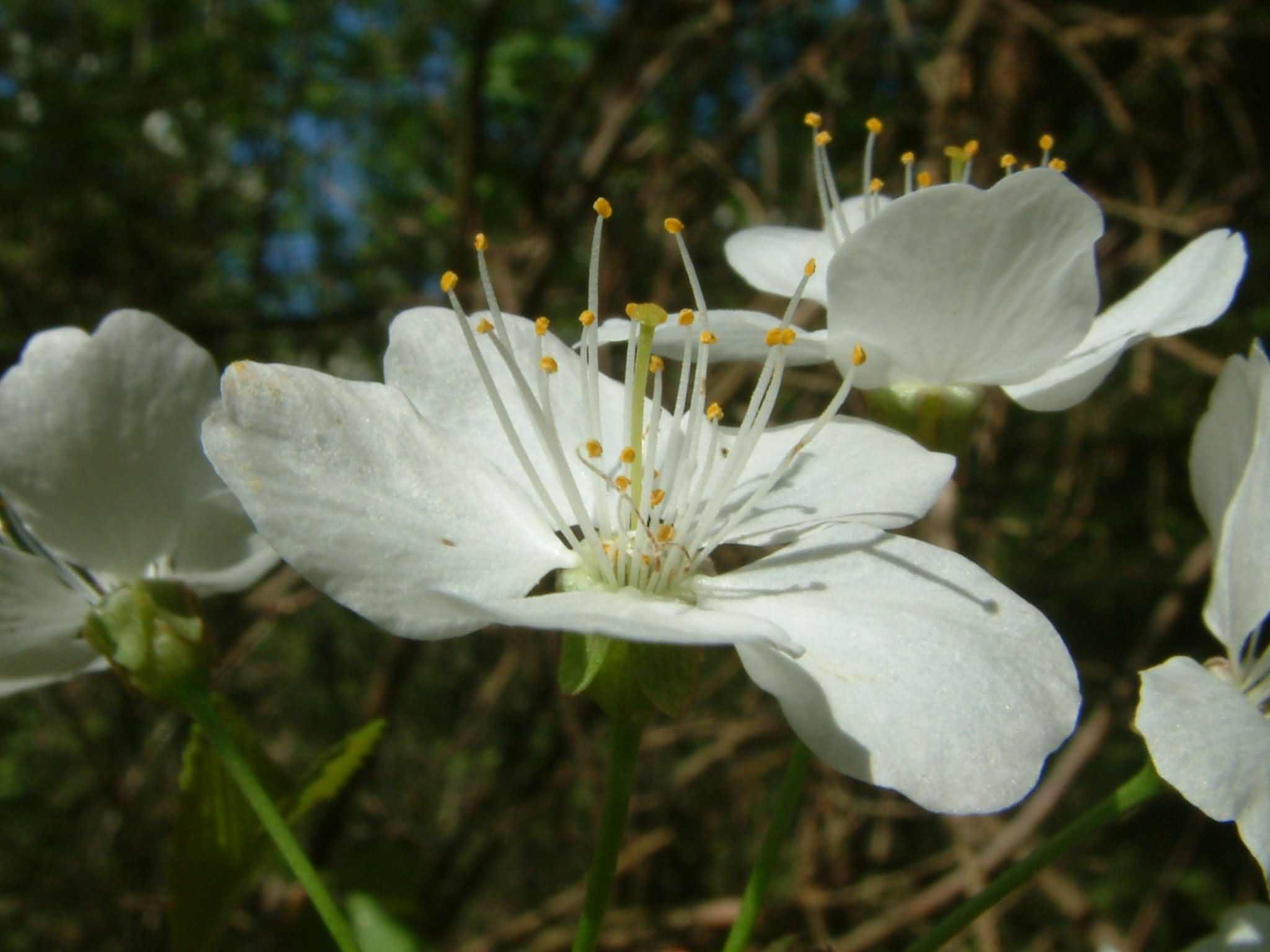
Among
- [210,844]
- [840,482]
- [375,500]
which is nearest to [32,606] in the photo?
[210,844]

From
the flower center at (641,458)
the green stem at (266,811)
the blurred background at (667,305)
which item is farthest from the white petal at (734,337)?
the blurred background at (667,305)

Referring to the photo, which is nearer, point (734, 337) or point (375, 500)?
point (375, 500)

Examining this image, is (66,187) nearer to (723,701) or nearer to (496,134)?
(496,134)

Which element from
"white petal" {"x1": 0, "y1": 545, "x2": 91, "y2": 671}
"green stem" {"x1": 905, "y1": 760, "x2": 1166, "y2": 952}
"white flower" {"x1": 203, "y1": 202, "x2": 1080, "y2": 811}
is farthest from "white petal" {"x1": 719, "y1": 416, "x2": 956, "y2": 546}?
"white petal" {"x1": 0, "y1": 545, "x2": 91, "y2": 671}

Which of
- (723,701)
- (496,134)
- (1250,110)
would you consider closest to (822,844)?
(723,701)

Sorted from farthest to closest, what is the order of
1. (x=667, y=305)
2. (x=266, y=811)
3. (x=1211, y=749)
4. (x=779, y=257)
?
(x=667, y=305)
(x=779, y=257)
(x=266, y=811)
(x=1211, y=749)

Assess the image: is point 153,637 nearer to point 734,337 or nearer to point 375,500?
point 375,500
